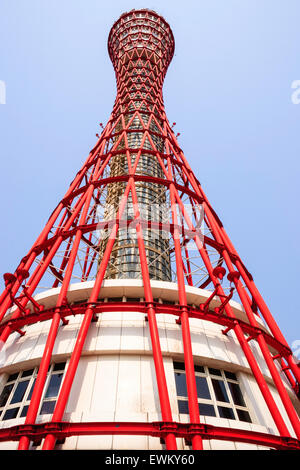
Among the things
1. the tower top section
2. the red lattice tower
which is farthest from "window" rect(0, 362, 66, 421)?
the tower top section

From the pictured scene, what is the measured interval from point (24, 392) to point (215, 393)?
751 cm

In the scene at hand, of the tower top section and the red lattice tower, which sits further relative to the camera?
the tower top section

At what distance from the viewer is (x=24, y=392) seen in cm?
1257

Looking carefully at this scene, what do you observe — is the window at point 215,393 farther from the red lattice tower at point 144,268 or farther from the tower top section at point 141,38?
the tower top section at point 141,38

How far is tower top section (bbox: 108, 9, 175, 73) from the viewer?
4269cm

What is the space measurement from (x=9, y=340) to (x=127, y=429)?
333 inches

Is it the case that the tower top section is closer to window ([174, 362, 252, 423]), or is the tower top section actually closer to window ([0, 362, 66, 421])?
window ([0, 362, 66, 421])

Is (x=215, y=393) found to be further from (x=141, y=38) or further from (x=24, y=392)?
(x=141, y=38)

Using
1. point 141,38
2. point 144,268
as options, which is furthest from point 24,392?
point 141,38

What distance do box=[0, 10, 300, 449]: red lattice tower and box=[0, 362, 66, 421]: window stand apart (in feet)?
6.03

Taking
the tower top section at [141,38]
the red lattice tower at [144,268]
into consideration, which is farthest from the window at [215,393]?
the tower top section at [141,38]

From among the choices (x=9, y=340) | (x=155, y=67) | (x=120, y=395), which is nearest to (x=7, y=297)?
(x=9, y=340)
